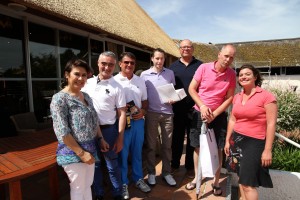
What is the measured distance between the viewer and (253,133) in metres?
2.26

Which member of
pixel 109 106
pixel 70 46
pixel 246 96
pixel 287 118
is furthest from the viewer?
pixel 70 46

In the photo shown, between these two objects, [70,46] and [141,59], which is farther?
[141,59]

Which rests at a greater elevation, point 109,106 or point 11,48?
point 11,48

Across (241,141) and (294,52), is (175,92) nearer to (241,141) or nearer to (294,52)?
(241,141)

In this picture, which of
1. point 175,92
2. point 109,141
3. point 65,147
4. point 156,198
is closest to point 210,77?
point 175,92

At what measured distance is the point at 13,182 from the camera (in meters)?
1.92

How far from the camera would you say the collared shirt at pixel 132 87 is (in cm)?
283

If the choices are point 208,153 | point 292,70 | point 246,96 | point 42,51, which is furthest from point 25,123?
point 292,70

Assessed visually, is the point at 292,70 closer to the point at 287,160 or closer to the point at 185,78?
the point at 287,160

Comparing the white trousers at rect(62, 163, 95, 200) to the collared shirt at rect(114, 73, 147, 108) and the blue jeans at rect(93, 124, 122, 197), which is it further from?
the collared shirt at rect(114, 73, 147, 108)

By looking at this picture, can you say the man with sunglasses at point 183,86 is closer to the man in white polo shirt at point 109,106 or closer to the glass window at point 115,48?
the man in white polo shirt at point 109,106

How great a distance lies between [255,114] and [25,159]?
89.8 inches

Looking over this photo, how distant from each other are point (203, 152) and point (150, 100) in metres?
0.98

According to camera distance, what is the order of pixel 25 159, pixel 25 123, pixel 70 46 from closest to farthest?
pixel 25 159 < pixel 25 123 < pixel 70 46
